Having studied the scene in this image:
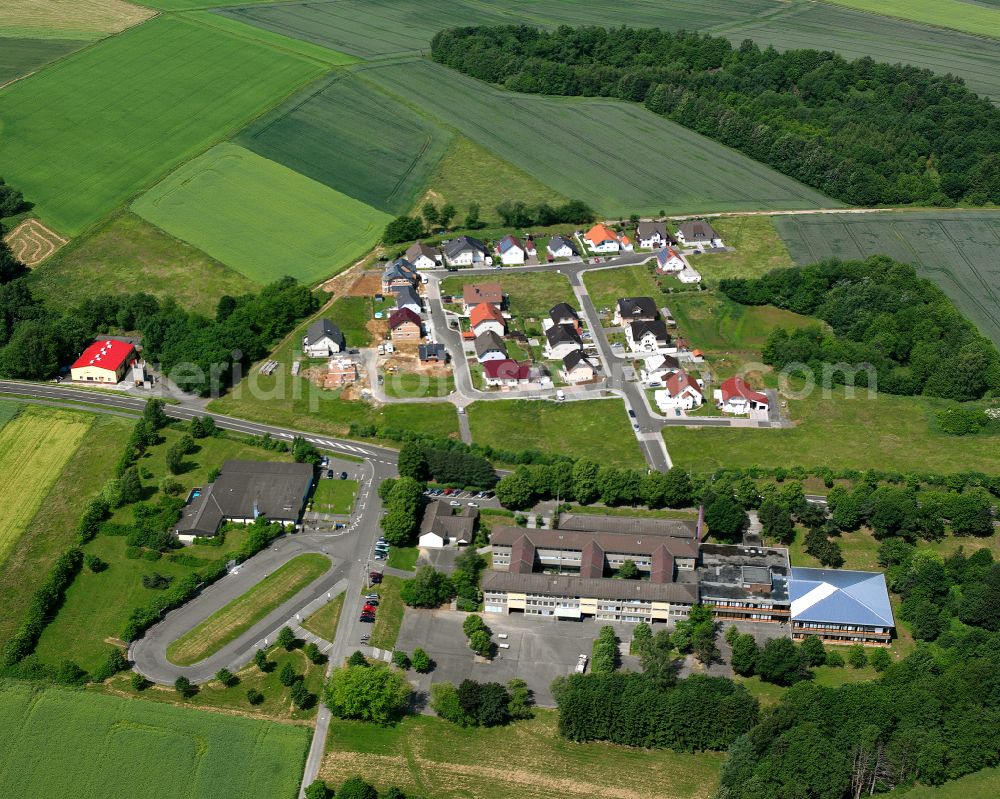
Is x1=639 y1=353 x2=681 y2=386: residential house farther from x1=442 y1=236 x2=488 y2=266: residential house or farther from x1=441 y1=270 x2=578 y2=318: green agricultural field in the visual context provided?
x1=442 y1=236 x2=488 y2=266: residential house

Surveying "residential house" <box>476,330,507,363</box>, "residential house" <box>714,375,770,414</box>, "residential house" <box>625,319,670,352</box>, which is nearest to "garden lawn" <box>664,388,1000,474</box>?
"residential house" <box>714,375,770,414</box>

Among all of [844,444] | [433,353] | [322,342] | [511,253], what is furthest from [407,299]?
[844,444]

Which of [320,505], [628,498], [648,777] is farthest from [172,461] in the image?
[648,777]

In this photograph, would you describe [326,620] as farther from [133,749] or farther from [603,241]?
[603,241]

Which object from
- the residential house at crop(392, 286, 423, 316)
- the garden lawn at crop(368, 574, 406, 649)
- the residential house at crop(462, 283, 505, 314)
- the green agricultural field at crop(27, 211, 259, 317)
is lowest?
the green agricultural field at crop(27, 211, 259, 317)

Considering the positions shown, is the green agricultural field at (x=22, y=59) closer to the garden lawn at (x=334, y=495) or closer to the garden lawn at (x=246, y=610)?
the garden lawn at (x=334, y=495)

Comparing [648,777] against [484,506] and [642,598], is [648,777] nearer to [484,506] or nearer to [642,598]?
[642,598]
